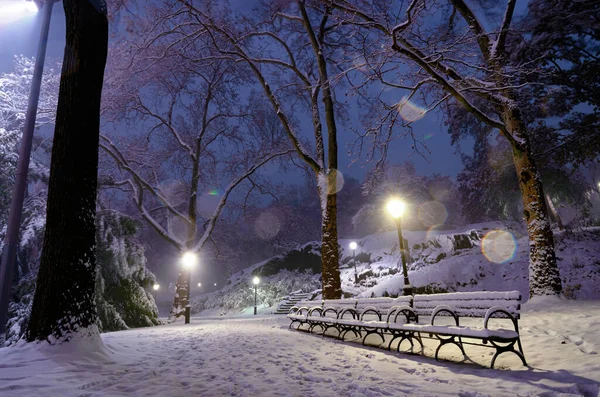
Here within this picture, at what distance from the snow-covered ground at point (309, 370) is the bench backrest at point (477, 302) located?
24.2 inches

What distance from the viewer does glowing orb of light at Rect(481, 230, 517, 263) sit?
15799mm

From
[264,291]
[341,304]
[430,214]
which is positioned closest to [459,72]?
[341,304]

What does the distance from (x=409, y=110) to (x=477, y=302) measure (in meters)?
6.52

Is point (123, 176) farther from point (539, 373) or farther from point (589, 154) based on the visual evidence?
point (589, 154)

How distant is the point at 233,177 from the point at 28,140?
519 inches

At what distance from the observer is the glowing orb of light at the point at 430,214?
31297mm

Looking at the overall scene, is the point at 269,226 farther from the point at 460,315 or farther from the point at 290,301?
the point at 460,315

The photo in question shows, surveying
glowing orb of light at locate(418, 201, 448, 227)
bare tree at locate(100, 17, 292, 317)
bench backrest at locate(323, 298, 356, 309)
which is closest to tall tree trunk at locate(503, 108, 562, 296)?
bench backrest at locate(323, 298, 356, 309)

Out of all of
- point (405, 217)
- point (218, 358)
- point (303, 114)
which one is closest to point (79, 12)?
point (218, 358)

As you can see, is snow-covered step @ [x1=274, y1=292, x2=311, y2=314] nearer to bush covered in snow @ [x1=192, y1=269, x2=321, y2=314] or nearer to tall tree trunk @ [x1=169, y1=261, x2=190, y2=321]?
bush covered in snow @ [x1=192, y1=269, x2=321, y2=314]

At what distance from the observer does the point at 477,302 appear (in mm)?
5121

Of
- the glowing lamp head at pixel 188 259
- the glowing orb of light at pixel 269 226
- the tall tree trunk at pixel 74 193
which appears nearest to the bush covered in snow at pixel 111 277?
the glowing lamp head at pixel 188 259

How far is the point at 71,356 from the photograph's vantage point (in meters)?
4.77

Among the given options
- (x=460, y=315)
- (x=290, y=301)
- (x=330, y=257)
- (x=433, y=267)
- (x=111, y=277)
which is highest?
(x=330, y=257)
